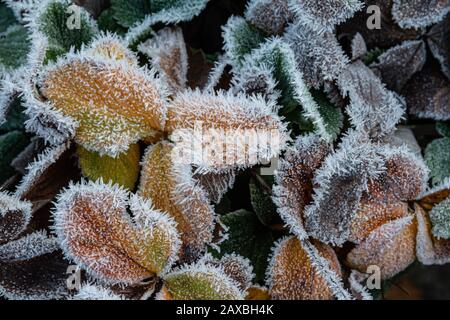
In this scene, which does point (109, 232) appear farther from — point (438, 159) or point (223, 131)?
point (438, 159)

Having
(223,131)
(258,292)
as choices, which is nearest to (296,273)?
(258,292)

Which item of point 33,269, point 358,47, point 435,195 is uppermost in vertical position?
point 358,47

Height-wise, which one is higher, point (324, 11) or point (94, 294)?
point (324, 11)

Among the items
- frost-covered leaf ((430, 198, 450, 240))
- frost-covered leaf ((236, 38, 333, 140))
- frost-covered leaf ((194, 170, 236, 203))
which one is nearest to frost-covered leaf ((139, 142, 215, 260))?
frost-covered leaf ((194, 170, 236, 203))

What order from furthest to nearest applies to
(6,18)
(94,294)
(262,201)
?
(6,18), (262,201), (94,294)

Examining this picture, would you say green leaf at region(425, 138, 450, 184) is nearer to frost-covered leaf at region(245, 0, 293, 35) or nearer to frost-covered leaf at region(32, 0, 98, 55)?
frost-covered leaf at region(245, 0, 293, 35)
